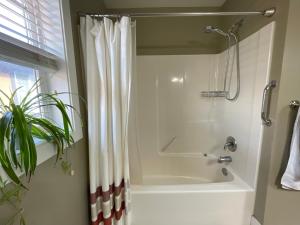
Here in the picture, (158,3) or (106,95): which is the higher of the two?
(158,3)

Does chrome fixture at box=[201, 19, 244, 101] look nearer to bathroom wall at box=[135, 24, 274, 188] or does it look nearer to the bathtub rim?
bathroom wall at box=[135, 24, 274, 188]

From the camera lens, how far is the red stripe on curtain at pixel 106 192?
121 centimetres

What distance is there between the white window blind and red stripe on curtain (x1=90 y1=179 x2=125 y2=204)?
0.96 m

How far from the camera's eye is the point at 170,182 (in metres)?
2.23

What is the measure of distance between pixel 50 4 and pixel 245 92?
5.29 feet

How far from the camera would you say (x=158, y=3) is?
194 cm


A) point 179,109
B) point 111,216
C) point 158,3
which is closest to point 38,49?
point 111,216

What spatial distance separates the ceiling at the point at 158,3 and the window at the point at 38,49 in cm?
106

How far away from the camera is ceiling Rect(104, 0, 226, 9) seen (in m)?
1.90

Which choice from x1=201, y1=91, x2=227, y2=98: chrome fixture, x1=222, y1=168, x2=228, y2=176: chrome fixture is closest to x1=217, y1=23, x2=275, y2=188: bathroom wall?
x1=222, y1=168, x2=228, y2=176: chrome fixture

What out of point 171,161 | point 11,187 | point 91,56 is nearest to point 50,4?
point 91,56

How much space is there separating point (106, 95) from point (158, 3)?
1.43 metres

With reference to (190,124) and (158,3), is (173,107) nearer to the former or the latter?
(190,124)

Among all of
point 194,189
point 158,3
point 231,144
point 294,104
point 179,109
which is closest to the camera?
point 294,104
